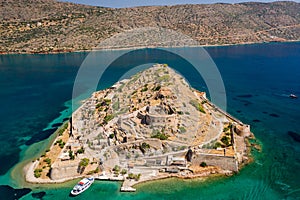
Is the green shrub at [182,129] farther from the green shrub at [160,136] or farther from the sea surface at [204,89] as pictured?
the sea surface at [204,89]

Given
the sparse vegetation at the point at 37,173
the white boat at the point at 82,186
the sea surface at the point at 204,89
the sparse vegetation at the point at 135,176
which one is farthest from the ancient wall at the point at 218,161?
the sparse vegetation at the point at 37,173

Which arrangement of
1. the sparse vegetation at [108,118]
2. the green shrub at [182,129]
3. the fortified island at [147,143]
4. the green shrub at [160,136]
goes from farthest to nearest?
the sparse vegetation at [108,118]
the green shrub at [182,129]
the green shrub at [160,136]
the fortified island at [147,143]

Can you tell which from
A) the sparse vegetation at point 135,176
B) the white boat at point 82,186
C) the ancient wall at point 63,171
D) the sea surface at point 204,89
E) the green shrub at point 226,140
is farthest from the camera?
the green shrub at point 226,140

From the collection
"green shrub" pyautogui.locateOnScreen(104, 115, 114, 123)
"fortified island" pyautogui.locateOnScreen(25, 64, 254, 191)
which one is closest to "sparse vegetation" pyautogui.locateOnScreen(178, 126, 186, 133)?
"fortified island" pyautogui.locateOnScreen(25, 64, 254, 191)

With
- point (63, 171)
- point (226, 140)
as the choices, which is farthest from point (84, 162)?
point (226, 140)

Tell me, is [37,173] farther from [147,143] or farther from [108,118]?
[147,143]

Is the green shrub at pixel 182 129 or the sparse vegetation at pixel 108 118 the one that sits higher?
the sparse vegetation at pixel 108 118

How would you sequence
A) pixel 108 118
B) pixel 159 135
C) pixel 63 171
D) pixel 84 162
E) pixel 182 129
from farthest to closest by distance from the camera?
pixel 108 118 → pixel 182 129 → pixel 159 135 → pixel 84 162 → pixel 63 171

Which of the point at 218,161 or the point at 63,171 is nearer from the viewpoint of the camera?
the point at 63,171
